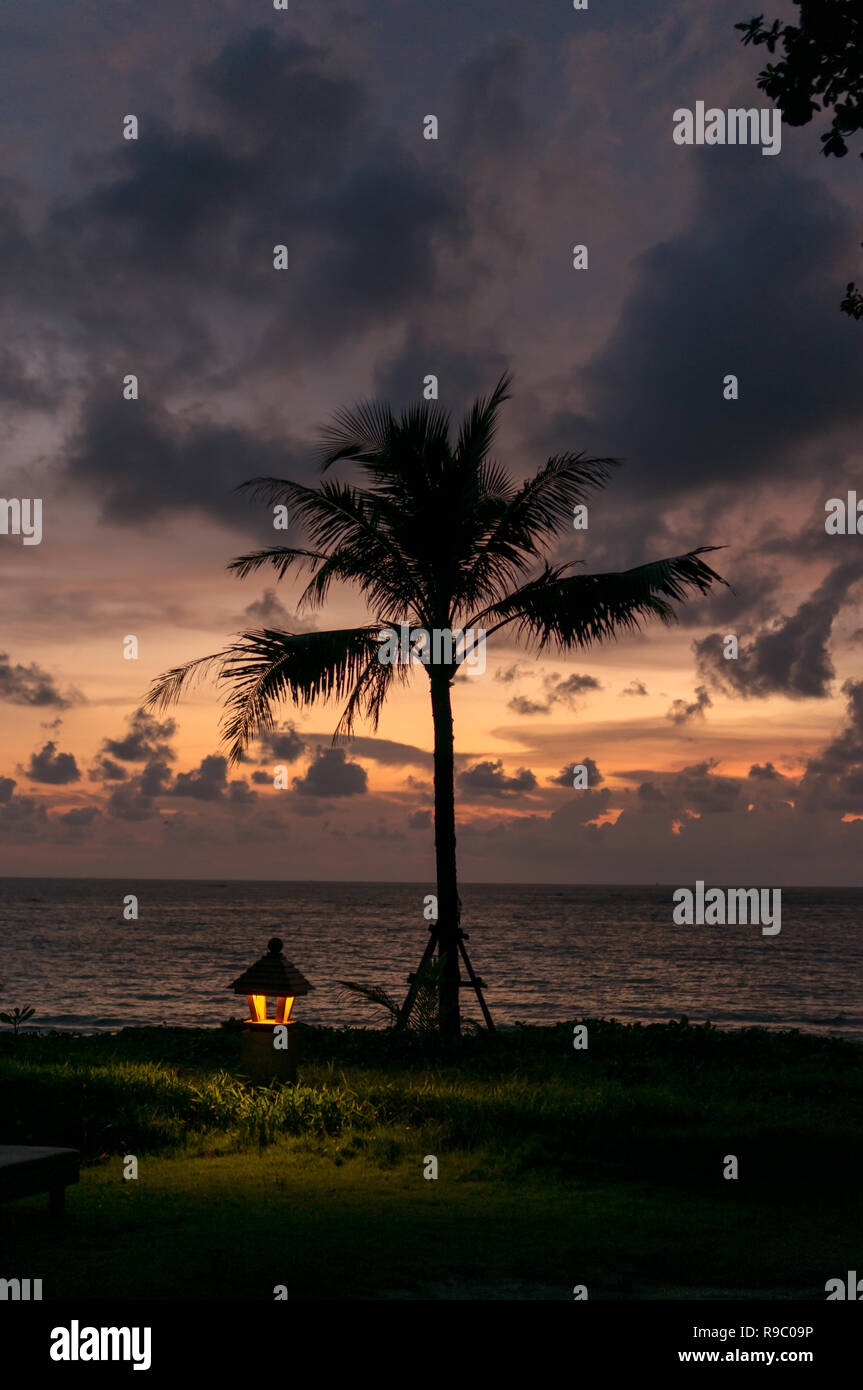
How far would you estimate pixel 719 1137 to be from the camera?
9.23 metres

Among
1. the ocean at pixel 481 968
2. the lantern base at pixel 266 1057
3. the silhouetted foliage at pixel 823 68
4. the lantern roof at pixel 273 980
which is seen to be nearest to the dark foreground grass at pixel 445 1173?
the lantern base at pixel 266 1057

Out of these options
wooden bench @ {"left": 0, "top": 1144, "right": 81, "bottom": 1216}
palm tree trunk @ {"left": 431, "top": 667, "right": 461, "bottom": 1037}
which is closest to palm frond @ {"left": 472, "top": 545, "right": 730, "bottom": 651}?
palm tree trunk @ {"left": 431, "top": 667, "right": 461, "bottom": 1037}

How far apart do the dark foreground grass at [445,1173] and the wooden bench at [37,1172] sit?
0.87ft

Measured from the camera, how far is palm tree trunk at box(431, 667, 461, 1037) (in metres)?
14.2

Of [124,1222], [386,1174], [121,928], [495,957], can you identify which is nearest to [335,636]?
[386,1174]

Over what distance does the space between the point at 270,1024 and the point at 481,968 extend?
1911 inches

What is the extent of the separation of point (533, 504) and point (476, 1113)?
8484 millimetres

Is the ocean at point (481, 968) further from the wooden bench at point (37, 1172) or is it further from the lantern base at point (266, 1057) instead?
the wooden bench at point (37, 1172)

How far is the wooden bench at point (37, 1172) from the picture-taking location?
6391mm

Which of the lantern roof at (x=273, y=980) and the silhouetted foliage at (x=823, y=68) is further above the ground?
the silhouetted foliage at (x=823, y=68)

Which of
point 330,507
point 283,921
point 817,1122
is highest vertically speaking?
point 330,507
